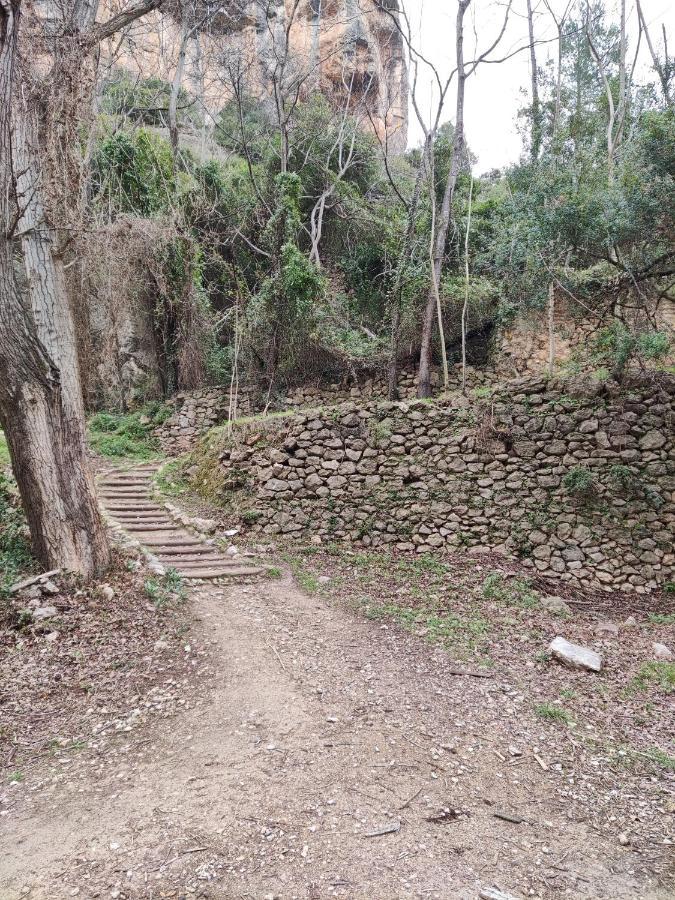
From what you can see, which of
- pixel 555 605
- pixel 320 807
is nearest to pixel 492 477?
pixel 555 605

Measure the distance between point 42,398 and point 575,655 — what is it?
232 inches

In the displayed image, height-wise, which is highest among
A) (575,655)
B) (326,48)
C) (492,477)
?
(326,48)

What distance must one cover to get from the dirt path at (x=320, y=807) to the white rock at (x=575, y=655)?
0.86 m

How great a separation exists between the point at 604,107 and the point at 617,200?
377 inches

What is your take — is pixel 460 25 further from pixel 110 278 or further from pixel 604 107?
pixel 110 278

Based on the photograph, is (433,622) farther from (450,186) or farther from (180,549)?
(450,186)

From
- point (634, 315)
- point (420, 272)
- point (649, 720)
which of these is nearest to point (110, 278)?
point (420, 272)

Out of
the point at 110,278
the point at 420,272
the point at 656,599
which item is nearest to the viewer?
the point at 656,599

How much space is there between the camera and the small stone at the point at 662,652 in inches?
195

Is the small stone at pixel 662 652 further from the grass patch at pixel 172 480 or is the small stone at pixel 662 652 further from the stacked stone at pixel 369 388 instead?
the grass patch at pixel 172 480

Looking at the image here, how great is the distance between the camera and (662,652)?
504 cm

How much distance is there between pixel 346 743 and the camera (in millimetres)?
3326

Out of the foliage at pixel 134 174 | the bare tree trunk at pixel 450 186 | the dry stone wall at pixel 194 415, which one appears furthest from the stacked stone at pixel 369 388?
the foliage at pixel 134 174

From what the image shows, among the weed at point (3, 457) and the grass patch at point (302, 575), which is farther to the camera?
the weed at point (3, 457)
